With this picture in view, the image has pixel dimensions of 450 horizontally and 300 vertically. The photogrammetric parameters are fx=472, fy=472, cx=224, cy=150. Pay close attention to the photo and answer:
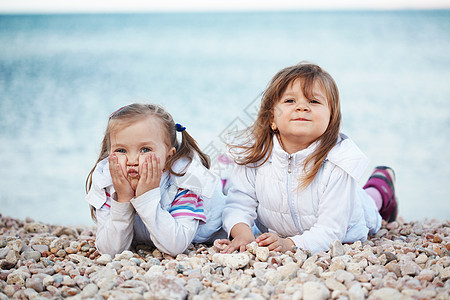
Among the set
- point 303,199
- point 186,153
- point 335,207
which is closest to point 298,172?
point 303,199

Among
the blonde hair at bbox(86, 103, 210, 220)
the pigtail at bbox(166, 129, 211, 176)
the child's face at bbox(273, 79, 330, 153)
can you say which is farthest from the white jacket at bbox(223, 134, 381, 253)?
the blonde hair at bbox(86, 103, 210, 220)

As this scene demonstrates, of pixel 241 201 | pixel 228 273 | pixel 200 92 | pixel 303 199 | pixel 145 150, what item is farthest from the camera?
pixel 200 92

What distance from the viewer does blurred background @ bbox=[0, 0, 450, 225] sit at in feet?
18.4

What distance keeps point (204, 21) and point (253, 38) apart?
11.1 meters

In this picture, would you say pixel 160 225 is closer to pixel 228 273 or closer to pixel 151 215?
pixel 151 215

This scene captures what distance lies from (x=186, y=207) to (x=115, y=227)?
417 millimetres

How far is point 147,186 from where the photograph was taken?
8.48ft

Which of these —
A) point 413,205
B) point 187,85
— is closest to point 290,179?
point 413,205

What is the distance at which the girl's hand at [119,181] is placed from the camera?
2578mm

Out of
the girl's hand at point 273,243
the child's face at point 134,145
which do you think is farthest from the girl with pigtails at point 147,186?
the girl's hand at point 273,243

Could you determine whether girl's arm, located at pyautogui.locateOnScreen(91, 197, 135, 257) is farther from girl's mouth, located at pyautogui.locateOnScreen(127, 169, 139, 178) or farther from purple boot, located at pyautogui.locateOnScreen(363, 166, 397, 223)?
purple boot, located at pyautogui.locateOnScreen(363, 166, 397, 223)

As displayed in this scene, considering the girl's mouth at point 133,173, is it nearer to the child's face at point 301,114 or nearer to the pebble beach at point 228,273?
the pebble beach at point 228,273

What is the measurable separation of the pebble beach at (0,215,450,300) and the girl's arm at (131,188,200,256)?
7 centimetres

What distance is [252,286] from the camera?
2.06 metres
